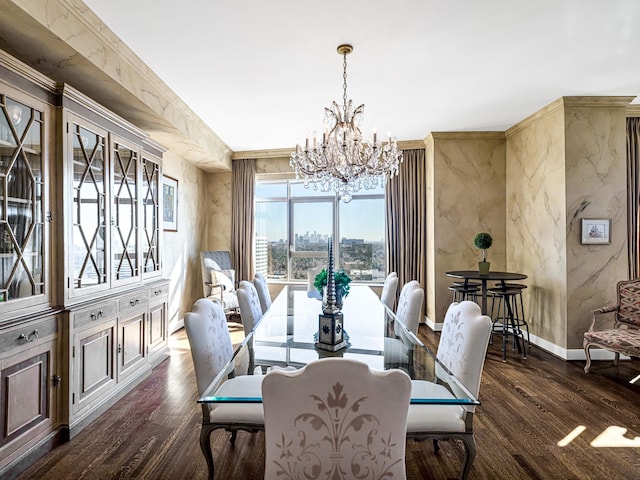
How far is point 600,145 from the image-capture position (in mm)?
3713

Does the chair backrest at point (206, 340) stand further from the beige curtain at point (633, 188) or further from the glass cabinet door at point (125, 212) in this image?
the beige curtain at point (633, 188)

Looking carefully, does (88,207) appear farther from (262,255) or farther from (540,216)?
(540,216)

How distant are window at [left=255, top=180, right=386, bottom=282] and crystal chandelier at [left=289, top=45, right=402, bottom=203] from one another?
2573 millimetres

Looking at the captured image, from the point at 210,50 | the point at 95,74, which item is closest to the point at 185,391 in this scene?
the point at 95,74

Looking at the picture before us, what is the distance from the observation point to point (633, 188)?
396 cm

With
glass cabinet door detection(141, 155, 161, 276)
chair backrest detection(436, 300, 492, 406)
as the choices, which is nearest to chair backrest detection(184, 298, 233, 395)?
chair backrest detection(436, 300, 492, 406)

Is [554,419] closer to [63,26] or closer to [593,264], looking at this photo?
[593,264]

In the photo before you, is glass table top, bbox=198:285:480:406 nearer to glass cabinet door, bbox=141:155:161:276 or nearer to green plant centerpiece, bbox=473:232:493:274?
glass cabinet door, bbox=141:155:161:276

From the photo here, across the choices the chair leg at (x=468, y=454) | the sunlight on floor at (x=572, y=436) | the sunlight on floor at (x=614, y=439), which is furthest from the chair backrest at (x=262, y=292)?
the sunlight on floor at (x=614, y=439)

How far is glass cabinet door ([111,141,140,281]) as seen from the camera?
2.91 m

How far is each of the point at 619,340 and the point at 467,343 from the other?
2391 millimetres

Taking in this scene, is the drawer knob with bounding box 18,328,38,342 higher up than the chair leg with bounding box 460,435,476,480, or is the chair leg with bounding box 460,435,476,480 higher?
the drawer knob with bounding box 18,328,38,342

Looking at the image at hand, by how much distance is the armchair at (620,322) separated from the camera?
126 inches

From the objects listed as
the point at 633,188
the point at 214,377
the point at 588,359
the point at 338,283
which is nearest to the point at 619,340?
the point at 588,359
